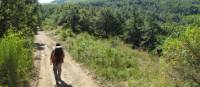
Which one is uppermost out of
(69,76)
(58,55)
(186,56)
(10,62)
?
(186,56)

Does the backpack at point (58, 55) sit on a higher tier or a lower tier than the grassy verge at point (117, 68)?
higher

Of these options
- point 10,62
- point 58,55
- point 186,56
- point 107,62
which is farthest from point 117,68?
point 186,56

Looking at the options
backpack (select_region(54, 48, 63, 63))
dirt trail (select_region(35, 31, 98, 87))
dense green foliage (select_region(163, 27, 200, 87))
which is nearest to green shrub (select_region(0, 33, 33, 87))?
backpack (select_region(54, 48, 63, 63))

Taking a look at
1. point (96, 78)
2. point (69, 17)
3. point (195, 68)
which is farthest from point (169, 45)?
point (69, 17)

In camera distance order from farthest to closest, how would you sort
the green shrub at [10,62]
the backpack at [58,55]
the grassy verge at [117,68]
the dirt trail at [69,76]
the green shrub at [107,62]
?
the green shrub at [107,62]
the dirt trail at [69,76]
the backpack at [58,55]
the grassy verge at [117,68]
the green shrub at [10,62]

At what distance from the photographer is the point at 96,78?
16.1 meters

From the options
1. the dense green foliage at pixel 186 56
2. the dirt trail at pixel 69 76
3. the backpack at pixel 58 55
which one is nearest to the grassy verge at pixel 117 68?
the dirt trail at pixel 69 76

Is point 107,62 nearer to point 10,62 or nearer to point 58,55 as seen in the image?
point 58,55

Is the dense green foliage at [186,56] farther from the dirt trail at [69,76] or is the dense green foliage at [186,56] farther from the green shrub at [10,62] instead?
the dirt trail at [69,76]

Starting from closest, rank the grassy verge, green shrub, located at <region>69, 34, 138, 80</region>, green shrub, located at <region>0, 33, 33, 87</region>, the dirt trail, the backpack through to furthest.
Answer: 1. green shrub, located at <region>0, 33, 33, 87</region>
2. the grassy verge
3. the backpack
4. the dirt trail
5. green shrub, located at <region>69, 34, 138, 80</region>

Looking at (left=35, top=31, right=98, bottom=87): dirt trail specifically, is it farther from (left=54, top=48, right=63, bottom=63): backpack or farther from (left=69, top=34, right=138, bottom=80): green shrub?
(left=54, top=48, right=63, bottom=63): backpack

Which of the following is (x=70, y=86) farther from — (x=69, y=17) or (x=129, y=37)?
(x=129, y=37)

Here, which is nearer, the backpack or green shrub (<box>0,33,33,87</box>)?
green shrub (<box>0,33,33,87</box>)

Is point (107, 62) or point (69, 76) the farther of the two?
point (107, 62)
